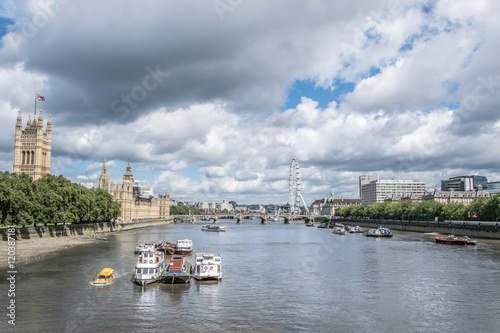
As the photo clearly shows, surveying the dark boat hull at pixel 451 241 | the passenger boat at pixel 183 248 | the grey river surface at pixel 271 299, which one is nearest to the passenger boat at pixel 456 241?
the dark boat hull at pixel 451 241

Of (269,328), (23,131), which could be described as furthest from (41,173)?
(269,328)

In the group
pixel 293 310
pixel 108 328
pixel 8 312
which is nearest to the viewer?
pixel 108 328

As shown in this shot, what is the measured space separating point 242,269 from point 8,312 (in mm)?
31092

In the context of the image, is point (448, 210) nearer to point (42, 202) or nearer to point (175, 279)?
point (42, 202)

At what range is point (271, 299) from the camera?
40500 millimetres

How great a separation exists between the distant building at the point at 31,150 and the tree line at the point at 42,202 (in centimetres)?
5977

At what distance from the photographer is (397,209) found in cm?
18562

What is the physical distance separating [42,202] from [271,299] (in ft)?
223

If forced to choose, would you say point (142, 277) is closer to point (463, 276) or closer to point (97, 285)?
point (97, 285)

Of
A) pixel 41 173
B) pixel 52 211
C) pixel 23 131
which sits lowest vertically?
pixel 52 211

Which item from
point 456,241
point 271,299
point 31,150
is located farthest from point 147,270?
point 31,150

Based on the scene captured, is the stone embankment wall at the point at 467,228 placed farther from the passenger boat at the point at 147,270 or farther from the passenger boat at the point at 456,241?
the passenger boat at the point at 147,270

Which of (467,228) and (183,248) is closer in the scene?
(183,248)

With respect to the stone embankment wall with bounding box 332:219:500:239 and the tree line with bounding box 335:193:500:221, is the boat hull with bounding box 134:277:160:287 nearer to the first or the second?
the tree line with bounding box 335:193:500:221
